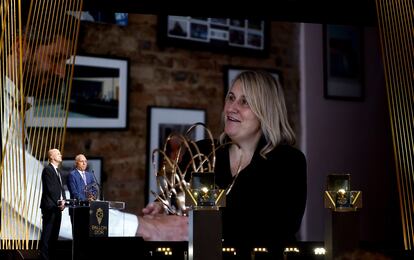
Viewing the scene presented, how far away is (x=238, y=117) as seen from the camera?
122 inches

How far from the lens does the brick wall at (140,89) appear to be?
423 cm

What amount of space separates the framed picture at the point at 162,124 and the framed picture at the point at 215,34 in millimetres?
428

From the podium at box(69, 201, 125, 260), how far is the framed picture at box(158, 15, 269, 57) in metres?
2.40

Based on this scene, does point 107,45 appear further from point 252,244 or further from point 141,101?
point 252,244

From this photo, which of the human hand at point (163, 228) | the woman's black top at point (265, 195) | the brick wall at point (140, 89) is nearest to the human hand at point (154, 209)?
the human hand at point (163, 228)

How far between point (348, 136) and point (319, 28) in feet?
2.83

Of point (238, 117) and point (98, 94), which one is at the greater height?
point (98, 94)

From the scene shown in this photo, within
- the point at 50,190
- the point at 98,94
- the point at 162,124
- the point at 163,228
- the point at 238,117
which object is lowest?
the point at 163,228

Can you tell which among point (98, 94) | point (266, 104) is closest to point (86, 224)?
point (266, 104)

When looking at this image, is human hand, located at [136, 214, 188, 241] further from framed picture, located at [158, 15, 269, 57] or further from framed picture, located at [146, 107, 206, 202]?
framed picture, located at [158, 15, 269, 57]

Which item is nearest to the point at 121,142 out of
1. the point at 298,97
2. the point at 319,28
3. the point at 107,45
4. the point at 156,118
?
the point at 156,118

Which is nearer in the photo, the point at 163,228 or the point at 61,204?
the point at 61,204

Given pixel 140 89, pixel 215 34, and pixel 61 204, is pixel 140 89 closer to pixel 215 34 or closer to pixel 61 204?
pixel 215 34

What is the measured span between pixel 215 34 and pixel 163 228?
2023 millimetres
